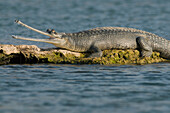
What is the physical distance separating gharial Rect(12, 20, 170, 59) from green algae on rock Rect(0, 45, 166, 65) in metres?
0.22

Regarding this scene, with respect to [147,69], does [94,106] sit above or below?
below

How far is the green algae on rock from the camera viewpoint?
9.64 metres

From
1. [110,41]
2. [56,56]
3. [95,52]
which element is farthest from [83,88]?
[110,41]

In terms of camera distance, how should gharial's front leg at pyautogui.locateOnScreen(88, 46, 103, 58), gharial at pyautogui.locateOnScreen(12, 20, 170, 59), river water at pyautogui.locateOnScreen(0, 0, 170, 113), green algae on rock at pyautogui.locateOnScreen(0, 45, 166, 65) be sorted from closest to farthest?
river water at pyautogui.locateOnScreen(0, 0, 170, 113)
green algae on rock at pyautogui.locateOnScreen(0, 45, 166, 65)
gharial's front leg at pyautogui.locateOnScreen(88, 46, 103, 58)
gharial at pyautogui.locateOnScreen(12, 20, 170, 59)

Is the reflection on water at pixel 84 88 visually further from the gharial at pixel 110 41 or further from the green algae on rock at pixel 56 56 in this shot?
the gharial at pixel 110 41

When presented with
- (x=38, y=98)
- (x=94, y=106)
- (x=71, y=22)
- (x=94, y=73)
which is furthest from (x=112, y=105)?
(x=71, y=22)

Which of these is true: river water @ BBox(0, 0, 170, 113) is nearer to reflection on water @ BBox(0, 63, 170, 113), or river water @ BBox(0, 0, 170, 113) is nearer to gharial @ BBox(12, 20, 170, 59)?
reflection on water @ BBox(0, 63, 170, 113)

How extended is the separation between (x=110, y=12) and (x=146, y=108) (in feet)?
51.1

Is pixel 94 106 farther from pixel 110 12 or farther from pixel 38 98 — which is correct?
pixel 110 12

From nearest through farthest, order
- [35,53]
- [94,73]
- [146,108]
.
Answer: [146,108], [94,73], [35,53]

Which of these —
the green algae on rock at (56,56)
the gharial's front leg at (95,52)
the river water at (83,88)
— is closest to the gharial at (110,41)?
the gharial's front leg at (95,52)

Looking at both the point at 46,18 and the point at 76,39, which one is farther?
the point at 46,18

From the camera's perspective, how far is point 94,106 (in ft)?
20.4

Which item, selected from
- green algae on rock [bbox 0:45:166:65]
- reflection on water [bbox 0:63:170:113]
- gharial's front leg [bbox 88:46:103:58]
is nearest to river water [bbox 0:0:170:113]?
reflection on water [bbox 0:63:170:113]
